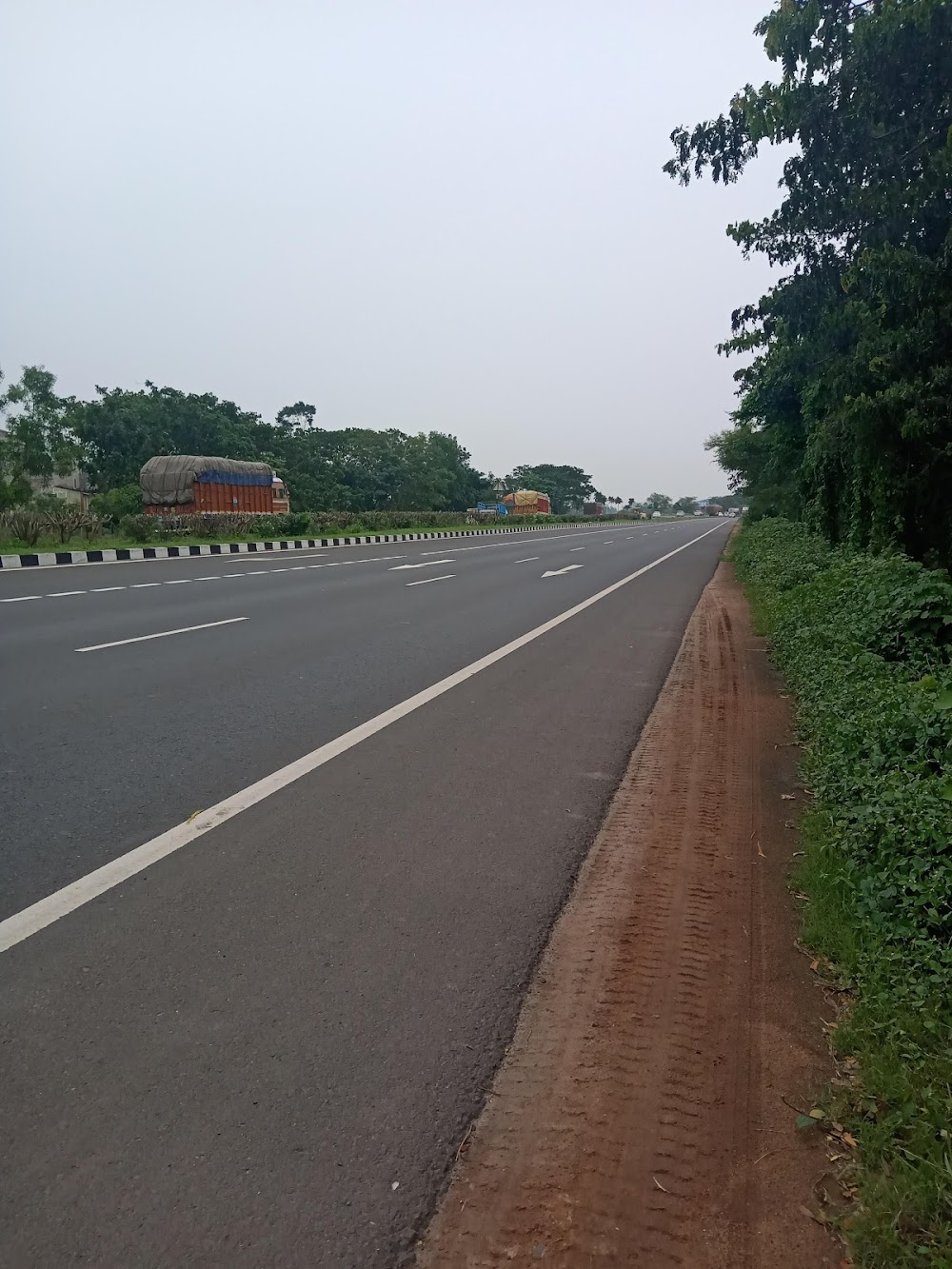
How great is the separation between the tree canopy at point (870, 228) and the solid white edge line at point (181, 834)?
24.5 ft

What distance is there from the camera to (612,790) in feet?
15.1

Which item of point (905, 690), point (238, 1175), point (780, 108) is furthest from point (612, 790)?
point (780, 108)

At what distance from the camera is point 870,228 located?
414 inches

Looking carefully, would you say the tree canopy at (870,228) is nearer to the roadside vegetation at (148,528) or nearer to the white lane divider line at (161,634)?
the white lane divider line at (161,634)

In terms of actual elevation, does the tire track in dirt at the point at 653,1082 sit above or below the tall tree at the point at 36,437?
below

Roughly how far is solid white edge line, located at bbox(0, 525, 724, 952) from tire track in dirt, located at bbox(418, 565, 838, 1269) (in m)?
1.72

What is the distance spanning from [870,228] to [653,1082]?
11.3 meters

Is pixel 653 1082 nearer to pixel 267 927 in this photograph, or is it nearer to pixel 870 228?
pixel 267 927

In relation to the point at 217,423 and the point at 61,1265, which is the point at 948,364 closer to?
the point at 61,1265

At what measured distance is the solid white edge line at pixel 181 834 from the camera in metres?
3.03

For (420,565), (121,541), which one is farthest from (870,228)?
(121,541)

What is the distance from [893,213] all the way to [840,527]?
9.90 meters

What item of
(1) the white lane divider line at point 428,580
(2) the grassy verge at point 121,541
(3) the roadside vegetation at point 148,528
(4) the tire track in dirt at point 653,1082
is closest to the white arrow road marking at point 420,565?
(1) the white lane divider line at point 428,580

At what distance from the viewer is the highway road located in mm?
1939
